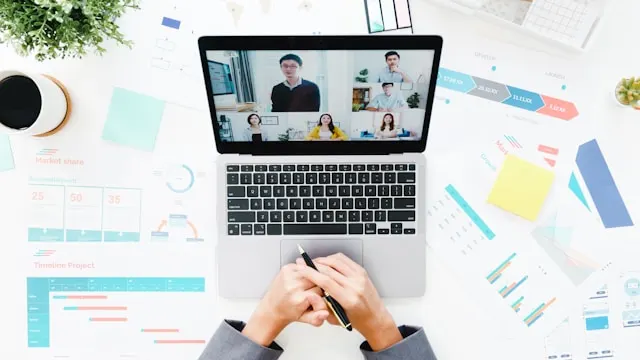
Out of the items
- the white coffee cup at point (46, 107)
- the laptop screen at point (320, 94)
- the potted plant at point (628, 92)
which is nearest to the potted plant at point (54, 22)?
the white coffee cup at point (46, 107)

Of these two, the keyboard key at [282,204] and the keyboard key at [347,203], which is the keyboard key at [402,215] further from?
the keyboard key at [282,204]

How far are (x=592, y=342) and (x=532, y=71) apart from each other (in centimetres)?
54

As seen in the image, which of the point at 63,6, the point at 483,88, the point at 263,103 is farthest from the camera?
the point at 483,88

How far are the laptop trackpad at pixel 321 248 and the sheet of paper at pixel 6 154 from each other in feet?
1.79

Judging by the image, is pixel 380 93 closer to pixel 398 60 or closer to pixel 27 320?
pixel 398 60

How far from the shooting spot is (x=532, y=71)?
0.90 m

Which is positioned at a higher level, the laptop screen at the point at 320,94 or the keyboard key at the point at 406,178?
the laptop screen at the point at 320,94

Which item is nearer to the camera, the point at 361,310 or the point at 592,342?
the point at 361,310

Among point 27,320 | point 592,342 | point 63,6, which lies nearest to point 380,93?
point 63,6

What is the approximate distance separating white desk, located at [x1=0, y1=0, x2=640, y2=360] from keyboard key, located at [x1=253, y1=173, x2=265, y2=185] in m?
0.23

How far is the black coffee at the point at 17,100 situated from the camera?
813 mm

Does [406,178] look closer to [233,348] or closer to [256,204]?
[256,204]

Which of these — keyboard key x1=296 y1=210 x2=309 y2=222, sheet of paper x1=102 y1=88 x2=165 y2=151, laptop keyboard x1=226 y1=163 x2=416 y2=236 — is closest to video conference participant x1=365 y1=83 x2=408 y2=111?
laptop keyboard x1=226 y1=163 x2=416 y2=236

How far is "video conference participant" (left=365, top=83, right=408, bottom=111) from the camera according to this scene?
0.78 m
